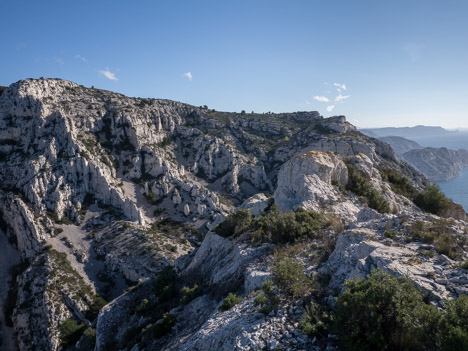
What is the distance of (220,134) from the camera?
11919cm

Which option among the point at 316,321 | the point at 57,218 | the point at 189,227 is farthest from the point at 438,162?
the point at 57,218

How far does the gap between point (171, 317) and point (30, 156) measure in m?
78.4

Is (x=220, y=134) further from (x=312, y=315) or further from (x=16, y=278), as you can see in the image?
(x=312, y=315)

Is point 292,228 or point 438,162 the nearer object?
point 292,228

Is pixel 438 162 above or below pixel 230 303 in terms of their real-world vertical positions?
below

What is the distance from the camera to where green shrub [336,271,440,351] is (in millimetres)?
5590

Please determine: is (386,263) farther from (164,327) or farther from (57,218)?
(57,218)

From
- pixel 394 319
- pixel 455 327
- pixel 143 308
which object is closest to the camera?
pixel 455 327

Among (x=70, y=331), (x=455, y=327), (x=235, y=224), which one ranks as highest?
(x=455, y=327)

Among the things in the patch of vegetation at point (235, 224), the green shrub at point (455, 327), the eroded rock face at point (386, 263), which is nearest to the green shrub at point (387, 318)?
the green shrub at point (455, 327)

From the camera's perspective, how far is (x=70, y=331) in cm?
Answer: 4106

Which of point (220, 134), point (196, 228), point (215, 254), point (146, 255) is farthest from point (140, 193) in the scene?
point (215, 254)

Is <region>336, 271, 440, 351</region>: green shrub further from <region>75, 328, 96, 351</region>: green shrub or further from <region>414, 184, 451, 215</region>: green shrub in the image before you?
<region>75, 328, 96, 351</region>: green shrub

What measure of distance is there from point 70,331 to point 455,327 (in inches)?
2150
